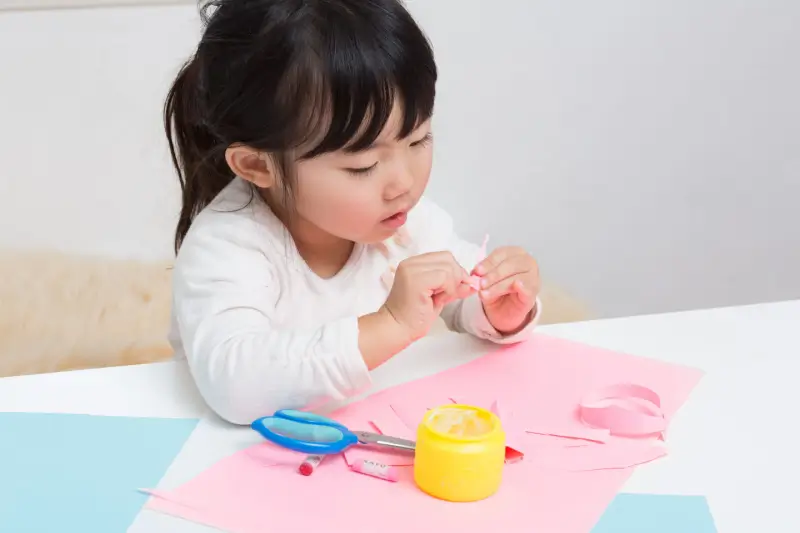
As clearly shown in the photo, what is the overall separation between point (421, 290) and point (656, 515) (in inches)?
10.7

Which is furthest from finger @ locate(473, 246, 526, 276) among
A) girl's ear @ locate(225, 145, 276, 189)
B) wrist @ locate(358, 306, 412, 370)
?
girl's ear @ locate(225, 145, 276, 189)

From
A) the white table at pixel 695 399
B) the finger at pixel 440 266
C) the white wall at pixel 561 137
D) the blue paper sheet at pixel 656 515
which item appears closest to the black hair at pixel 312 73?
the finger at pixel 440 266

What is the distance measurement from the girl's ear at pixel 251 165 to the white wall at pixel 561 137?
78 cm

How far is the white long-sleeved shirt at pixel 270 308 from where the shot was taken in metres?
0.78

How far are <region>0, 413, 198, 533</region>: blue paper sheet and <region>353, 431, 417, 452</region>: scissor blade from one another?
0.14 m

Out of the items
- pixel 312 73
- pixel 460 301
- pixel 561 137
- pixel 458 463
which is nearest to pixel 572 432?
pixel 458 463

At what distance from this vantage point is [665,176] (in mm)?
1795

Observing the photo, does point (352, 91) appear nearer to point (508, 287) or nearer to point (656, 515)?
point (508, 287)

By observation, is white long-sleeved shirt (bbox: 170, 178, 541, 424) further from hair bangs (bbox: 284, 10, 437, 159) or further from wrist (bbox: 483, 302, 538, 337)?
hair bangs (bbox: 284, 10, 437, 159)

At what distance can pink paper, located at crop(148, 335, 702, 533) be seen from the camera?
0.64m

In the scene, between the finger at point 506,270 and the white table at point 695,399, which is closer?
the white table at point 695,399

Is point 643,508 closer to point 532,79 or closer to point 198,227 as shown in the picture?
point 198,227

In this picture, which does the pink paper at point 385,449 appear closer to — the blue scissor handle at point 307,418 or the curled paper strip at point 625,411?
the blue scissor handle at point 307,418

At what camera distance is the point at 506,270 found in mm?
886
